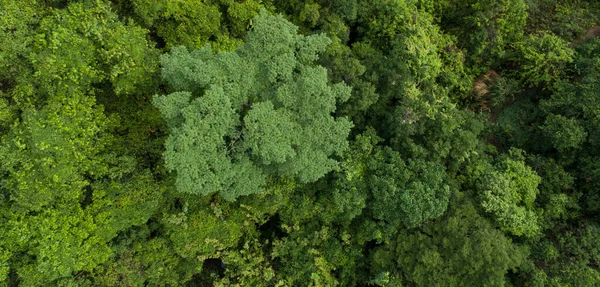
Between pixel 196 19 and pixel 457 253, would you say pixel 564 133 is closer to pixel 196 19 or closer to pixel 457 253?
pixel 457 253

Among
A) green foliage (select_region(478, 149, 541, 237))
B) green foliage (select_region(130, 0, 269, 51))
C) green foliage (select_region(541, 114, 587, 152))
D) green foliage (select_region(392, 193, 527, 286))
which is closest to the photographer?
green foliage (select_region(392, 193, 527, 286))

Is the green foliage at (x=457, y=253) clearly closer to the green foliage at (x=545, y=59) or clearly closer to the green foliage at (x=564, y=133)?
the green foliage at (x=564, y=133)

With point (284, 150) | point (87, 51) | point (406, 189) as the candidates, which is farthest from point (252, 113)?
point (406, 189)

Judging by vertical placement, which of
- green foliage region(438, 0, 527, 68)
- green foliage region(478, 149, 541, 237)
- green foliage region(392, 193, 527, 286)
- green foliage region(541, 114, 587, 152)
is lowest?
green foliage region(392, 193, 527, 286)

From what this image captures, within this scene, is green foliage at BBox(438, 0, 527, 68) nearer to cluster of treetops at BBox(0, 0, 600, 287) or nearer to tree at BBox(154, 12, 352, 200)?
cluster of treetops at BBox(0, 0, 600, 287)

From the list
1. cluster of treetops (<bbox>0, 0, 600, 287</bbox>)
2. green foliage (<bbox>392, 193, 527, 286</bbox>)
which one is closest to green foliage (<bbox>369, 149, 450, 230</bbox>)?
cluster of treetops (<bbox>0, 0, 600, 287</bbox>)

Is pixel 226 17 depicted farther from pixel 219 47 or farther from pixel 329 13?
pixel 329 13

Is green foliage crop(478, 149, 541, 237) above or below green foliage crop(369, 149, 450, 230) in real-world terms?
above
